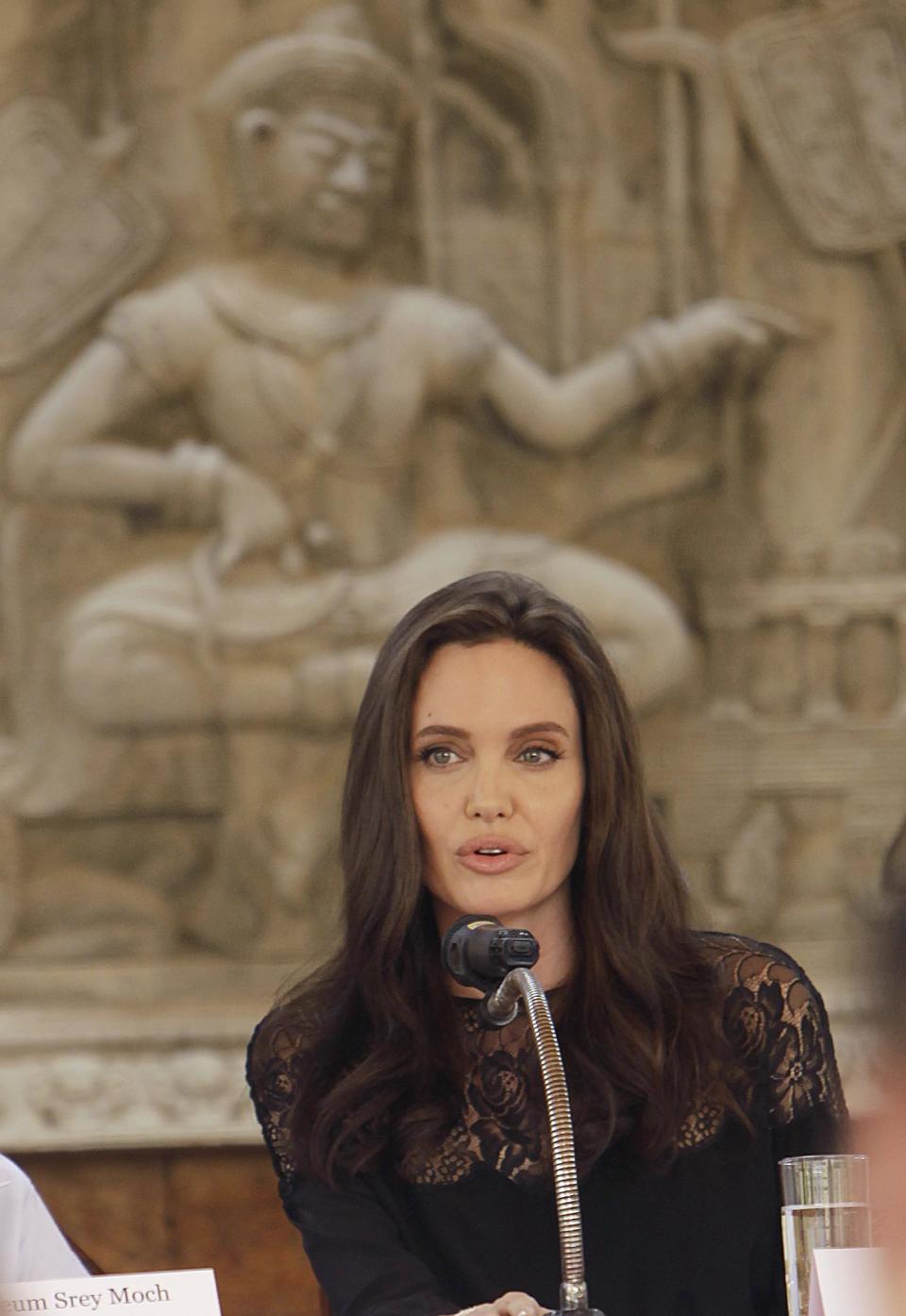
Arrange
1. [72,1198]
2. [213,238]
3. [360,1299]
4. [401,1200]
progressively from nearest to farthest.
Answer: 1. [360,1299]
2. [401,1200]
3. [72,1198]
4. [213,238]

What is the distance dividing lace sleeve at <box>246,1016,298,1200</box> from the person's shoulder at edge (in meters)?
0.27

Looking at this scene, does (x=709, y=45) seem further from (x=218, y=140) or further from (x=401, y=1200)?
(x=401, y=1200)

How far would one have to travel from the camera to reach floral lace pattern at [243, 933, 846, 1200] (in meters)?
2.34

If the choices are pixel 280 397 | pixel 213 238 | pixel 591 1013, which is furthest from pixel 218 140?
pixel 591 1013

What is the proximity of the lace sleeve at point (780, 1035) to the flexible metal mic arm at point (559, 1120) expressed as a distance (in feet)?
2.03

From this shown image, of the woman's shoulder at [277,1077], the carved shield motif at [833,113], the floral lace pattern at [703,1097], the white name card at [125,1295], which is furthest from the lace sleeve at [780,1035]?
the carved shield motif at [833,113]

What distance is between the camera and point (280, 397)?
4812 millimetres

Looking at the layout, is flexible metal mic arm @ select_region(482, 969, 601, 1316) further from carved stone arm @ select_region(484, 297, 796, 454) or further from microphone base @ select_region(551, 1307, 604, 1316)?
carved stone arm @ select_region(484, 297, 796, 454)

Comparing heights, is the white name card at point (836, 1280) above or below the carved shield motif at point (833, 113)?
below

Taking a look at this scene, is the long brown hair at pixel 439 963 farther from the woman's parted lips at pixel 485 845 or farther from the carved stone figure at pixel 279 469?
the carved stone figure at pixel 279 469

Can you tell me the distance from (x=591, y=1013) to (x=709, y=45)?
3.24 m

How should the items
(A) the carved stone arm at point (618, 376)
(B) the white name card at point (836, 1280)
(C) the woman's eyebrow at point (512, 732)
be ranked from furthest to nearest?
1. (A) the carved stone arm at point (618, 376)
2. (C) the woman's eyebrow at point (512, 732)
3. (B) the white name card at point (836, 1280)

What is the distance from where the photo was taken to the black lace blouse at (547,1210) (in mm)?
→ 2262

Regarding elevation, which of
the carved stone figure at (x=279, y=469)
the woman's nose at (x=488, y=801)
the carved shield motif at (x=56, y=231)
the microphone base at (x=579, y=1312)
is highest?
the carved shield motif at (x=56, y=231)
